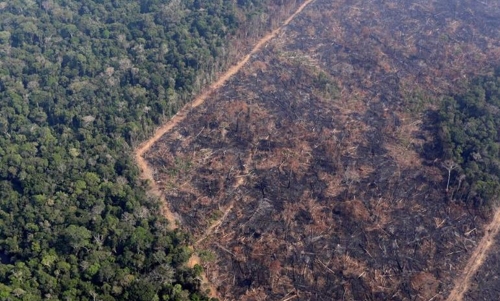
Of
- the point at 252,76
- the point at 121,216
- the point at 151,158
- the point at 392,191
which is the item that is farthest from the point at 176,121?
the point at 392,191

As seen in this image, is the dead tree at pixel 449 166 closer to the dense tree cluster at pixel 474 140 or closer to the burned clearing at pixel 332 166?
the dense tree cluster at pixel 474 140

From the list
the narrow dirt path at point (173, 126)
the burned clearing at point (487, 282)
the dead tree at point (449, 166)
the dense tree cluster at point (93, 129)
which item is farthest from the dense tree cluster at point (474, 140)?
the dense tree cluster at point (93, 129)

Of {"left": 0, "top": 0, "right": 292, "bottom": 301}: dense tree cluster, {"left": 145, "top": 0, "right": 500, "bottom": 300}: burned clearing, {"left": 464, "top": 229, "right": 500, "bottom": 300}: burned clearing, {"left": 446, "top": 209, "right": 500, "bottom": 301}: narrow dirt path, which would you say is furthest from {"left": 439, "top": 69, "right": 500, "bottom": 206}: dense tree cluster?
{"left": 0, "top": 0, "right": 292, "bottom": 301}: dense tree cluster

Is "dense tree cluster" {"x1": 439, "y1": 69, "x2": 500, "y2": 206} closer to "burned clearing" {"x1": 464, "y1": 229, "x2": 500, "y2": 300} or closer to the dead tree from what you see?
the dead tree

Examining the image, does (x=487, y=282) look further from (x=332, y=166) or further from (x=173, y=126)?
(x=173, y=126)

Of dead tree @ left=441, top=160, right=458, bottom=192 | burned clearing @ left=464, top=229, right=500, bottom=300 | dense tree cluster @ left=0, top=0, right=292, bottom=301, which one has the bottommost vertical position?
burned clearing @ left=464, top=229, right=500, bottom=300
